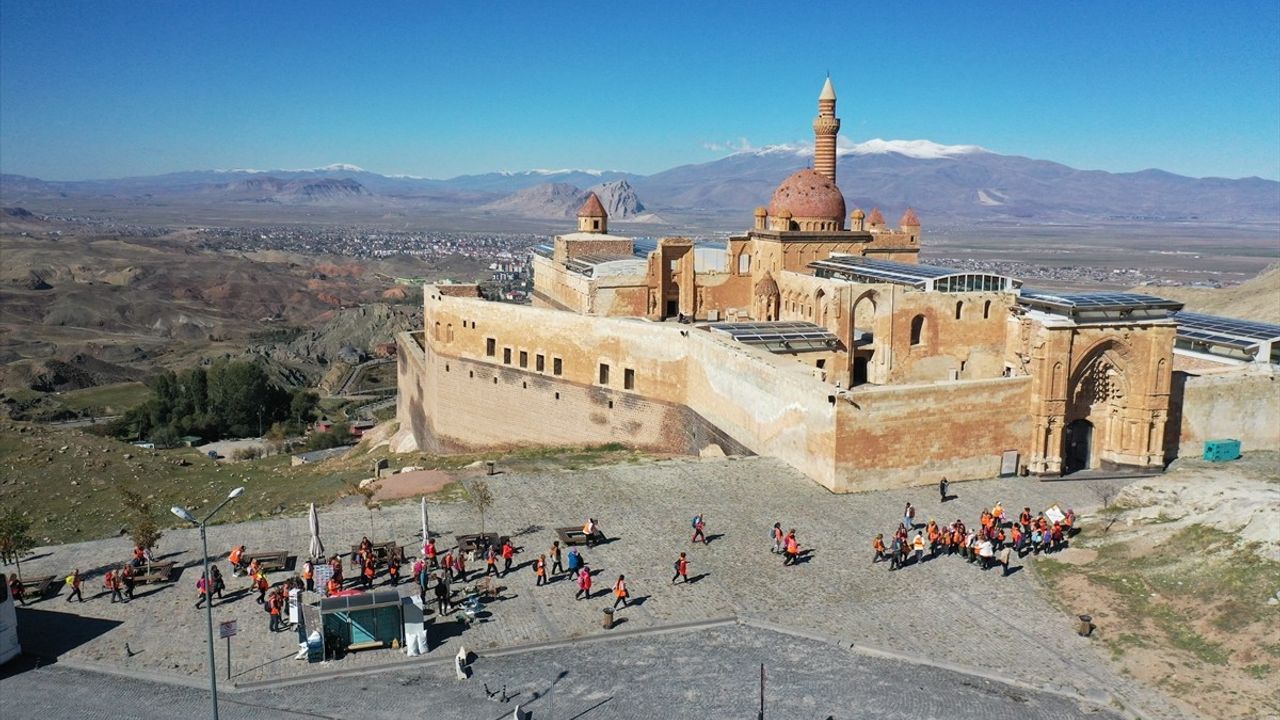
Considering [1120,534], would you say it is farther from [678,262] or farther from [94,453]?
[94,453]

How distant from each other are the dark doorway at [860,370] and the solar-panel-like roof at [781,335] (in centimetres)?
164

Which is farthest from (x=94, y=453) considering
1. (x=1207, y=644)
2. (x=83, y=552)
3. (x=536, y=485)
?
(x=1207, y=644)

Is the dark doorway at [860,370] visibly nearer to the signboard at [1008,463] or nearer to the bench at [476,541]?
the signboard at [1008,463]

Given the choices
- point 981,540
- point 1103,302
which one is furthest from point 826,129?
point 981,540

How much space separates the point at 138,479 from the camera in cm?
3231

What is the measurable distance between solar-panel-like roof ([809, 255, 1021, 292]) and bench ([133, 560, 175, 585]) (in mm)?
24895

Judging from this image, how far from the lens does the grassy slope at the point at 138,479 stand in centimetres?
2720

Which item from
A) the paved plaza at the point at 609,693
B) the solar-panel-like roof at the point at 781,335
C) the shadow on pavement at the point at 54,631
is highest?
the solar-panel-like roof at the point at 781,335

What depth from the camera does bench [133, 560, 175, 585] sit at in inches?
802

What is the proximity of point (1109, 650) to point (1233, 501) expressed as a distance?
717 cm

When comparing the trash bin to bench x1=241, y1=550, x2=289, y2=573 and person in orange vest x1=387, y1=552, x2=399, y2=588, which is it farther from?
A: bench x1=241, y1=550, x2=289, y2=573

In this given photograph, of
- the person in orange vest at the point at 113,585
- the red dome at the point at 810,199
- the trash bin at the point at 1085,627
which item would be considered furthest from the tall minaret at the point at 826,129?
the person in orange vest at the point at 113,585

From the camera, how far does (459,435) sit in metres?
40.0

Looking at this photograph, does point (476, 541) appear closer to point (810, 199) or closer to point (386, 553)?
point (386, 553)
